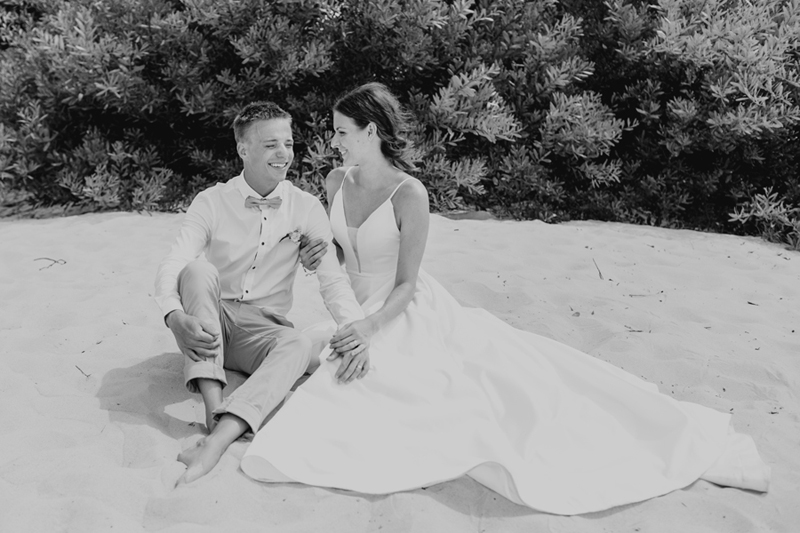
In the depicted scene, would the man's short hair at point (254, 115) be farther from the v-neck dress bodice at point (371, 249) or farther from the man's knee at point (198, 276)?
the man's knee at point (198, 276)

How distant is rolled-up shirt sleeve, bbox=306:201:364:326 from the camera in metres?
3.36

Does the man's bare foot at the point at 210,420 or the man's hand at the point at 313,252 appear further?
the man's hand at the point at 313,252

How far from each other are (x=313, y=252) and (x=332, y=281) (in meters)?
0.18

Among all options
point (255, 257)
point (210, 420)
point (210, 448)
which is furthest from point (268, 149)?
point (210, 448)

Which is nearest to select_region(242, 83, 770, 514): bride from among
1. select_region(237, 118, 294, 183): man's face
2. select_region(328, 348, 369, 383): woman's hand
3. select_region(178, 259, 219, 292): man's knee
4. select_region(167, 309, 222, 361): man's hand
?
select_region(328, 348, 369, 383): woman's hand

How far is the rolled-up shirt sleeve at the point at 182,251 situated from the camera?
3.18 meters

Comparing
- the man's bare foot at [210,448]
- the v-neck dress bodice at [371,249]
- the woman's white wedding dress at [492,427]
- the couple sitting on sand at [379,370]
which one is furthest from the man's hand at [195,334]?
the v-neck dress bodice at [371,249]

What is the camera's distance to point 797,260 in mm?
5891

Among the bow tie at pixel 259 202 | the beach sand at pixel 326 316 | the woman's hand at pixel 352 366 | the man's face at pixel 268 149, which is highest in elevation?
the man's face at pixel 268 149

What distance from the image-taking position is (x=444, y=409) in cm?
296

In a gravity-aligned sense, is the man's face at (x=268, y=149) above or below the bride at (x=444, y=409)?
above

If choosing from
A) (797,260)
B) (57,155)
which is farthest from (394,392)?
(57,155)

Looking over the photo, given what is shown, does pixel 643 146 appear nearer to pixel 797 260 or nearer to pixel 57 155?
pixel 797 260

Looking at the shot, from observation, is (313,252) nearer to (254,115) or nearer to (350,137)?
(350,137)
